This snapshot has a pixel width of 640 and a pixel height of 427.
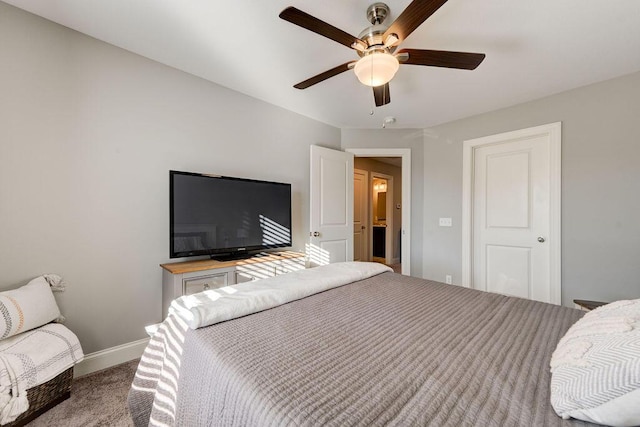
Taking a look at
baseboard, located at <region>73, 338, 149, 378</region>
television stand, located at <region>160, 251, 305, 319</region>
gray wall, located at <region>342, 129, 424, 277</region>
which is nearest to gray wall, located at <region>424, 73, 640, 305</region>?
gray wall, located at <region>342, 129, 424, 277</region>

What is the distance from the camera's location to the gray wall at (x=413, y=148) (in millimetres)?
3639

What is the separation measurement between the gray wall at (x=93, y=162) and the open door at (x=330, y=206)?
1.19m

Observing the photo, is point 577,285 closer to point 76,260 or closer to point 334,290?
point 334,290

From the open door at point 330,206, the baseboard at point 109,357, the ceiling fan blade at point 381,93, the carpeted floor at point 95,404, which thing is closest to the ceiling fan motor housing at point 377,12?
Answer: the ceiling fan blade at point 381,93

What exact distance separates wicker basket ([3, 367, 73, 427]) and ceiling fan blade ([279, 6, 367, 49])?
2.28 m

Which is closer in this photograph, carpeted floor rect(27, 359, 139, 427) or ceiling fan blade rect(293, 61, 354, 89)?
carpeted floor rect(27, 359, 139, 427)

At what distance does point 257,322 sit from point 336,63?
2.04 metres

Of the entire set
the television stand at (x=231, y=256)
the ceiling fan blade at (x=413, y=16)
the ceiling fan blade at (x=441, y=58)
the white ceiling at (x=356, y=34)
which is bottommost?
the television stand at (x=231, y=256)

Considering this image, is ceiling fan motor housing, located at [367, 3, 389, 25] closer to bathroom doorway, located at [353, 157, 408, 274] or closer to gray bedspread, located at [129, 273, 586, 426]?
gray bedspread, located at [129, 273, 586, 426]

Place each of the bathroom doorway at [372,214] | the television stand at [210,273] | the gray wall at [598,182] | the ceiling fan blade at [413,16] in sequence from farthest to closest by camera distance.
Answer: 1. the bathroom doorway at [372,214]
2. the gray wall at [598,182]
3. the television stand at [210,273]
4. the ceiling fan blade at [413,16]

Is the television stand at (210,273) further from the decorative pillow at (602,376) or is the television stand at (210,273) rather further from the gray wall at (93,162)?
the decorative pillow at (602,376)

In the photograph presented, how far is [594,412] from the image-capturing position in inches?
20.9

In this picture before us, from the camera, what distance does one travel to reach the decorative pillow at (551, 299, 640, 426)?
1.68ft

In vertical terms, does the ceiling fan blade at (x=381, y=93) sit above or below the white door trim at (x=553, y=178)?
above
